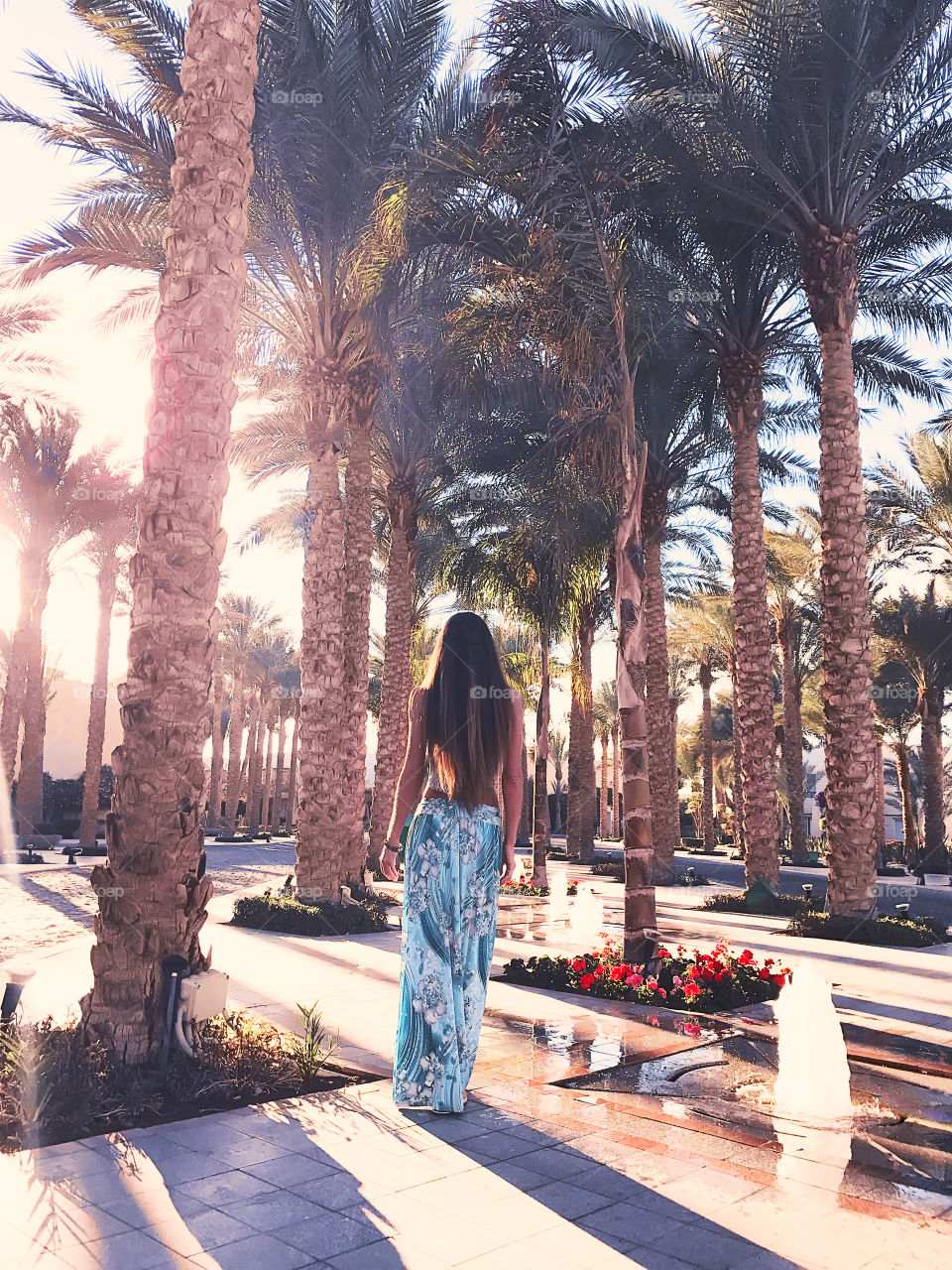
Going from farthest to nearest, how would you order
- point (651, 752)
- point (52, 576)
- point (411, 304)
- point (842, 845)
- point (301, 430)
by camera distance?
1. point (52, 576)
2. point (651, 752)
3. point (301, 430)
4. point (411, 304)
5. point (842, 845)

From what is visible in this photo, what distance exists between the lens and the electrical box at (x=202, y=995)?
16.3ft

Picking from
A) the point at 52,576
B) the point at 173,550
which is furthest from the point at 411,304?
the point at 52,576

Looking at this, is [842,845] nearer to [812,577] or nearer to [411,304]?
[411,304]

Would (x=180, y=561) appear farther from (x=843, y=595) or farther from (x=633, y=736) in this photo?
(x=843, y=595)

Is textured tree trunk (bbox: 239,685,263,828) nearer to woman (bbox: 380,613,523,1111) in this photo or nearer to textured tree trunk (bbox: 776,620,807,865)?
textured tree trunk (bbox: 776,620,807,865)

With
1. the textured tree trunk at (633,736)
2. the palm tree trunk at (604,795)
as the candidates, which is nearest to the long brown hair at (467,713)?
the textured tree trunk at (633,736)

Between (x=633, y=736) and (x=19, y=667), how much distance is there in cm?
2167

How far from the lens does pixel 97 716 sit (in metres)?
26.8

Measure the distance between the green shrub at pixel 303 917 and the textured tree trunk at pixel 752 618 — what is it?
685 cm

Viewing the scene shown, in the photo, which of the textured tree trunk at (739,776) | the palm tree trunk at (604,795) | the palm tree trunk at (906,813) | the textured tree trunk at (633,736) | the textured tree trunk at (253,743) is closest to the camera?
the textured tree trunk at (633,736)

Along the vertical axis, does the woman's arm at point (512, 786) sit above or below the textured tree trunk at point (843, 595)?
below

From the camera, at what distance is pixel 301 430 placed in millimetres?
20562

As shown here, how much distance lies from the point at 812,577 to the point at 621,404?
69.8ft

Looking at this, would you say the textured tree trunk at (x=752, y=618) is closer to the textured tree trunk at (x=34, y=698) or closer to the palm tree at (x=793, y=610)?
the palm tree at (x=793, y=610)
